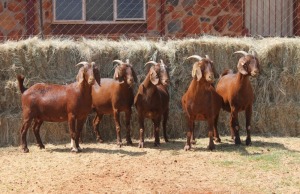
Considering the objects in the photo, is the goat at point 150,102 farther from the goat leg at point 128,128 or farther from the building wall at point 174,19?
the building wall at point 174,19

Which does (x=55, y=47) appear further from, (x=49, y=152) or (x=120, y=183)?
(x=120, y=183)

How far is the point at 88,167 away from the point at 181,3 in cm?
912

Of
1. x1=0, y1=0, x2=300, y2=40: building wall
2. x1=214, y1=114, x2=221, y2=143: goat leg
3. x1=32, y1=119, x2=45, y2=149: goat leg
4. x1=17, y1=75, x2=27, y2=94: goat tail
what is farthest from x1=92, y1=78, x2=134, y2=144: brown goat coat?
x1=0, y1=0, x2=300, y2=40: building wall

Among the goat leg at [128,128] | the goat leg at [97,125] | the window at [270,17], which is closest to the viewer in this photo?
the goat leg at [128,128]

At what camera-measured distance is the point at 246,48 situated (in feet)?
41.7

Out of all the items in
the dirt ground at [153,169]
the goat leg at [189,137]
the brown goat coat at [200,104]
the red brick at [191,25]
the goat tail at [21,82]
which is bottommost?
the dirt ground at [153,169]

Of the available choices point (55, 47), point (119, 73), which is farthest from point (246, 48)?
point (55, 47)

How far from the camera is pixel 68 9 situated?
17656 mm

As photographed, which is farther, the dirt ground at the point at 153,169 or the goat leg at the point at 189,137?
the goat leg at the point at 189,137

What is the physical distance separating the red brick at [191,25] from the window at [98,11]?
130 cm

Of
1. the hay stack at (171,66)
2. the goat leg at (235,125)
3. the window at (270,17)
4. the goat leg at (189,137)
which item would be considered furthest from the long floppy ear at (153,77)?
the window at (270,17)

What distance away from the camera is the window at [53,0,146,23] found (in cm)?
Result: 1755

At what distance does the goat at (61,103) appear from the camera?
34.7 feet

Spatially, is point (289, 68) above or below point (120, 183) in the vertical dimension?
above
